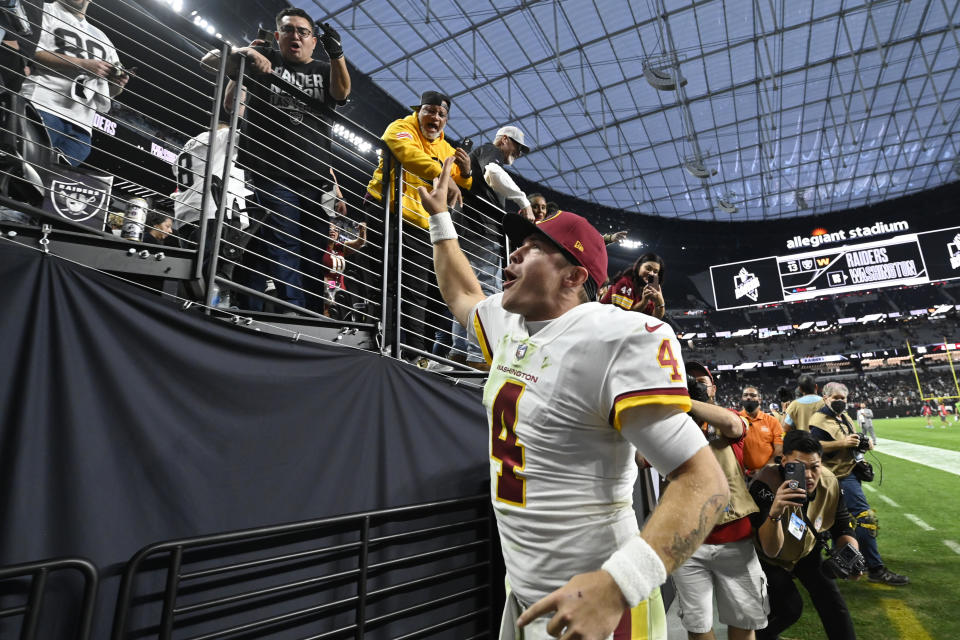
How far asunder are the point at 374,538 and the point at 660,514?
174 centimetres

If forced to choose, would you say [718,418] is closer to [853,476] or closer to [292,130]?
[292,130]

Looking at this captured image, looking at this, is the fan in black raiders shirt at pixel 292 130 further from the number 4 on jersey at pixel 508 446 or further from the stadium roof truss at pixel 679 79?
the stadium roof truss at pixel 679 79

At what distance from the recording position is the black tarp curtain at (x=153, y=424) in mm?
1558

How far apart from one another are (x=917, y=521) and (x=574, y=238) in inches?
372

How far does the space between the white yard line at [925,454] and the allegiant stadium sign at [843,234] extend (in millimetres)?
15036

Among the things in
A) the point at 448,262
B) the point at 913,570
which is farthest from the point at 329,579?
the point at 913,570

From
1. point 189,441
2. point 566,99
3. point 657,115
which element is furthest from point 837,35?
point 189,441

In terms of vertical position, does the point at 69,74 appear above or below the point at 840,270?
below

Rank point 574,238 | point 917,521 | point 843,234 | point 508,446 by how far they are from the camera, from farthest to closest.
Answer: point 843,234, point 917,521, point 574,238, point 508,446

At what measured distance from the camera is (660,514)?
120 cm

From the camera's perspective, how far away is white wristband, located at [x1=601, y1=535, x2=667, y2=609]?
1.07 m

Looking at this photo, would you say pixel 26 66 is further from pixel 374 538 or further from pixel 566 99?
pixel 566 99

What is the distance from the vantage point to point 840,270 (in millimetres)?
28328

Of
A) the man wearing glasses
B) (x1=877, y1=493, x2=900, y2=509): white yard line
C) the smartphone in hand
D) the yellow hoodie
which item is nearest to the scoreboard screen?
(x1=877, y1=493, x2=900, y2=509): white yard line
